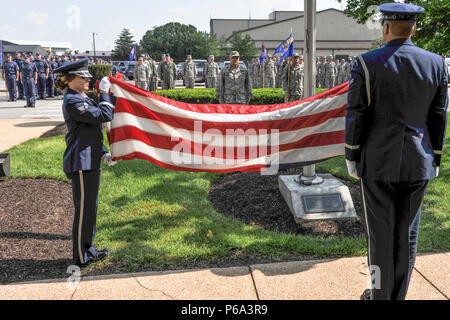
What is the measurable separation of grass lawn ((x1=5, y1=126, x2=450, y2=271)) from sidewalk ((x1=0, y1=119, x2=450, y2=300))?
0.30m

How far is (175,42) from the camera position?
236 feet

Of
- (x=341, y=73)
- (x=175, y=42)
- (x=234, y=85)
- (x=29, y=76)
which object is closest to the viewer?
(x=234, y=85)

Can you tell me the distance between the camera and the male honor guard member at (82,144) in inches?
141

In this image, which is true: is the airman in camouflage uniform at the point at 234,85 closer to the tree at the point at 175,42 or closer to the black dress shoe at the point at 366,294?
the black dress shoe at the point at 366,294

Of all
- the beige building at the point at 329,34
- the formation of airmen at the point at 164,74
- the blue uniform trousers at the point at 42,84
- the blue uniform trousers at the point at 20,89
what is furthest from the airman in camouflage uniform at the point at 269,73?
the beige building at the point at 329,34

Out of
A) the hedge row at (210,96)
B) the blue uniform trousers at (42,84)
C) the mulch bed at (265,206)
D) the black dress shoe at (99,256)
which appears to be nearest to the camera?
the black dress shoe at (99,256)

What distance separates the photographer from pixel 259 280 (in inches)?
133

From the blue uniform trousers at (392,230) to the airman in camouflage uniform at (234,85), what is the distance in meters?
6.66

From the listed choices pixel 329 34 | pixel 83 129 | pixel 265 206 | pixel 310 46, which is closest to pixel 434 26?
pixel 310 46

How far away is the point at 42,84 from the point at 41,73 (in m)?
0.72

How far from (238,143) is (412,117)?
7.01ft

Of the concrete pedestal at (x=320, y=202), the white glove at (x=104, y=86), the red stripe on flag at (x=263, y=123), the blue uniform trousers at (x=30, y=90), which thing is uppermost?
the blue uniform trousers at (x=30, y=90)

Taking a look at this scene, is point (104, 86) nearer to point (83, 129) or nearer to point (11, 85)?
point (83, 129)
